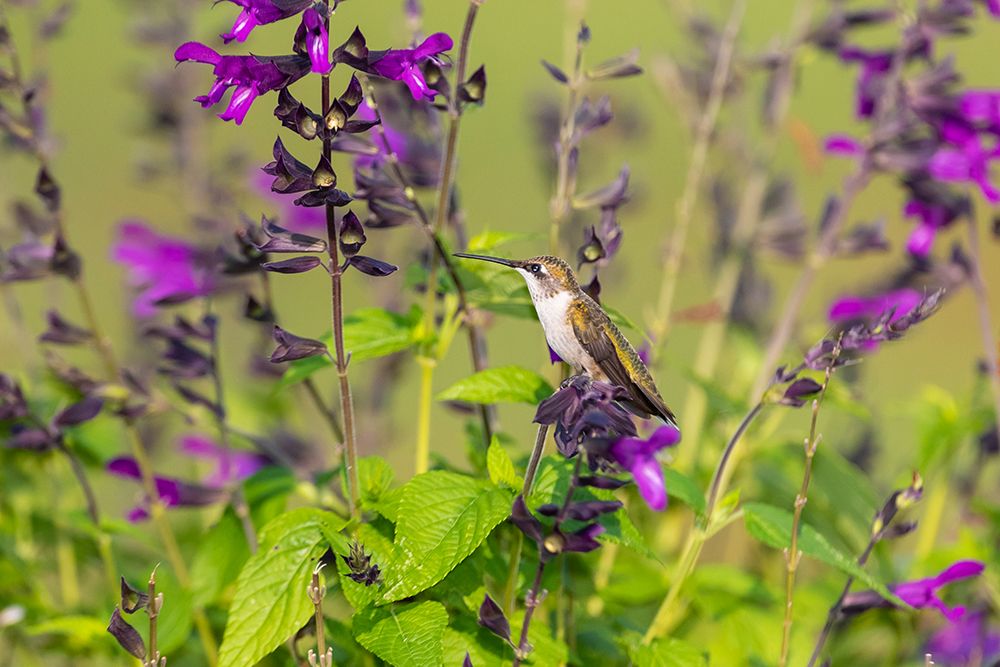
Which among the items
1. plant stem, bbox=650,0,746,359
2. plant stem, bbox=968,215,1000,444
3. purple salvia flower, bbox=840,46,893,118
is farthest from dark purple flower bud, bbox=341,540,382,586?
purple salvia flower, bbox=840,46,893,118

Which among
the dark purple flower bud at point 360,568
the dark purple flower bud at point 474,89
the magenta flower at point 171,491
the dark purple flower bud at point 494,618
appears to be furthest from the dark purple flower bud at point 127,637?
the dark purple flower bud at point 474,89

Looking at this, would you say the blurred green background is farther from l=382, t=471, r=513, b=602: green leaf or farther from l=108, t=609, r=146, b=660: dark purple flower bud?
l=108, t=609, r=146, b=660: dark purple flower bud

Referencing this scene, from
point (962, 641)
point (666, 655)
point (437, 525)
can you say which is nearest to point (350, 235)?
point (437, 525)

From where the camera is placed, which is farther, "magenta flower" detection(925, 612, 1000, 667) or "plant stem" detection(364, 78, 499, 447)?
"magenta flower" detection(925, 612, 1000, 667)

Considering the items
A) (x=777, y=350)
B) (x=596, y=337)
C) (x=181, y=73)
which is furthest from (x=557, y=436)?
(x=181, y=73)

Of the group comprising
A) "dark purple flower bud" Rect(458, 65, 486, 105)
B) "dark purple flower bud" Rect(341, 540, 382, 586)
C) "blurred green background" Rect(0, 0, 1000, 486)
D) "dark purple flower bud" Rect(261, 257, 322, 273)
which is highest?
"dark purple flower bud" Rect(458, 65, 486, 105)

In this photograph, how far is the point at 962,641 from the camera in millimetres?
1974

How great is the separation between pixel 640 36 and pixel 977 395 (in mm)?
6629

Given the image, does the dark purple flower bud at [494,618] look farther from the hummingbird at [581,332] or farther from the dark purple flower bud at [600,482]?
the hummingbird at [581,332]

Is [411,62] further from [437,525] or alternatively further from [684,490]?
[684,490]

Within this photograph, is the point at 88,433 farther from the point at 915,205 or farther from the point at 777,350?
the point at 915,205

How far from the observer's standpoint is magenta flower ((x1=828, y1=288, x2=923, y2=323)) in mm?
1998

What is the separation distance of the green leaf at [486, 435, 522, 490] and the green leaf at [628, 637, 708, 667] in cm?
23

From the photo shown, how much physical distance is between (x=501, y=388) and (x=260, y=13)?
1.50 feet
